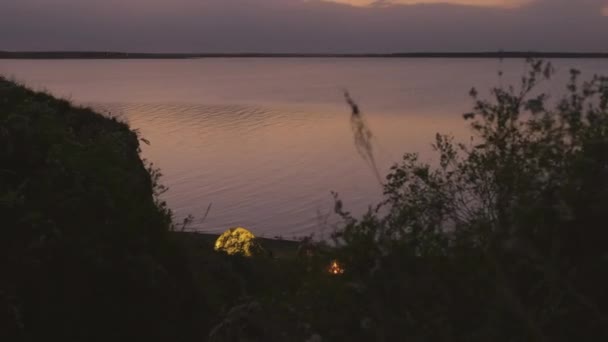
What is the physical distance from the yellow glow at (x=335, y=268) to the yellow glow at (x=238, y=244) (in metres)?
15.2

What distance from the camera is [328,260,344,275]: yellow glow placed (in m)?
4.59

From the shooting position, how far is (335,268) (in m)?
4.63

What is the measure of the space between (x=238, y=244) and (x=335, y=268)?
1604cm

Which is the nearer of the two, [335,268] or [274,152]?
[335,268]

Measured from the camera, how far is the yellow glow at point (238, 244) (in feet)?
66.0

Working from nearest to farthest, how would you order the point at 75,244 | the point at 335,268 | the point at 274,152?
the point at 335,268
the point at 75,244
the point at 274,152

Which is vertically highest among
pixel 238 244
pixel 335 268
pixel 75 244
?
pixel 75 244

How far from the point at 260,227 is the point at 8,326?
28619 mm

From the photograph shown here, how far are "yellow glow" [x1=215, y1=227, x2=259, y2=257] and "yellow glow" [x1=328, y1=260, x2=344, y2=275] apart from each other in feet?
49.8

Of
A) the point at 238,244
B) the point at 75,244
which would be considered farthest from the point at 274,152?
the point at 75,244

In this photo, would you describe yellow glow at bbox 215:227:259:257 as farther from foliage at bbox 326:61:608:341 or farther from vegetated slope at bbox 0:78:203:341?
foliage at bbox 326:61:608:341

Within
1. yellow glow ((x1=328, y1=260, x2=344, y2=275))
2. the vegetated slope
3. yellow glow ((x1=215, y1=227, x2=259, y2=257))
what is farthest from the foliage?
yellow glow ((x1=215, y1=227, x2=259, y2=257))

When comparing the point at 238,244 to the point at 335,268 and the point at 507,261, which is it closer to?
the point at 335,268

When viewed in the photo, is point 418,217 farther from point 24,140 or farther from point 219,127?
point 219,127
